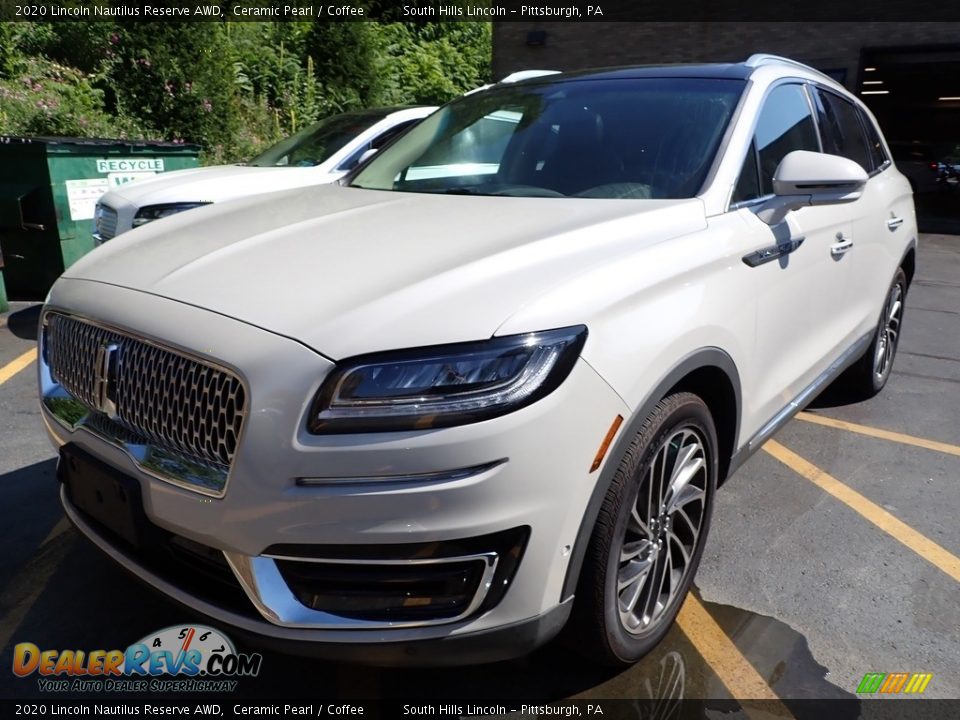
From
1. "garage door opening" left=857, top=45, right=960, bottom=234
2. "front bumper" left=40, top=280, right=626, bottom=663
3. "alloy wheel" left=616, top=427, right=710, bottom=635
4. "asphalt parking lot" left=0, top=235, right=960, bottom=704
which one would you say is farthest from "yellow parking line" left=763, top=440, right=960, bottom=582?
"garage door opening" left=857, top=45, right=960, bottom=234

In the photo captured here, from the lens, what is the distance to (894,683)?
2.41 meters

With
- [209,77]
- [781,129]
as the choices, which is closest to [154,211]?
[781,129]

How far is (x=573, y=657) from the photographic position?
8.07 ft

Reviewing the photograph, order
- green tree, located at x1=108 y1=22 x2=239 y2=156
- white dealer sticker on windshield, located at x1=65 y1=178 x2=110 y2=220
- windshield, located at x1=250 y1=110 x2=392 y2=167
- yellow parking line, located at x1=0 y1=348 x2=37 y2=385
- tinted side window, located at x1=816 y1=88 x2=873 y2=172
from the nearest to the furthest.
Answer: tinted side window, located at x1=816 y1=88 x2=873 y2=172 → yellow parking line, located at x1=0 y1=348 x2=37 y2=385 → white dealer sticker on windshield, located at x1=65 y1=178 x2=110 y2=220 → windshield, located at x1=250 y1=110 x2=392 y2=167 → green tree, located at x1=108 y1=22 x2=239 y2=156

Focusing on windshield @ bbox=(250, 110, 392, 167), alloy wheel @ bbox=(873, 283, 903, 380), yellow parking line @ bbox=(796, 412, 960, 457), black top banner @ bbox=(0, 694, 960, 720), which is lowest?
yellow parking line @ bbox=(796, 412, 960, 457)

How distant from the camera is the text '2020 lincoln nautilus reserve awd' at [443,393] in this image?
1.79m

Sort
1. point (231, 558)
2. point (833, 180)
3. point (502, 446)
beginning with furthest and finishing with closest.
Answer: point (833, 180)
point (231, 558)
point (502, 446)

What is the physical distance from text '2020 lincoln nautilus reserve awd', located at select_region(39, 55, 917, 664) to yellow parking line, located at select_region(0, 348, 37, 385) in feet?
9.35

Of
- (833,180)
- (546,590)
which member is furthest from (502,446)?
(833,180)

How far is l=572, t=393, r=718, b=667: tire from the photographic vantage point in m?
2.08

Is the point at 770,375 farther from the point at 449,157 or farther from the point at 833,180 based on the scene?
the point at 449,157

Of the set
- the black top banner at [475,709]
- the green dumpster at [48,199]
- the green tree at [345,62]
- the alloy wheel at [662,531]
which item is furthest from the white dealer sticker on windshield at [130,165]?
the green tree at [345,62]

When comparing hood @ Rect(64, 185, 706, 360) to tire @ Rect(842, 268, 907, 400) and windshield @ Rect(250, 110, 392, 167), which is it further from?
windshield @ Rect(250, 110, 392, 167)

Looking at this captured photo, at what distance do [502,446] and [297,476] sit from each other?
46cm
